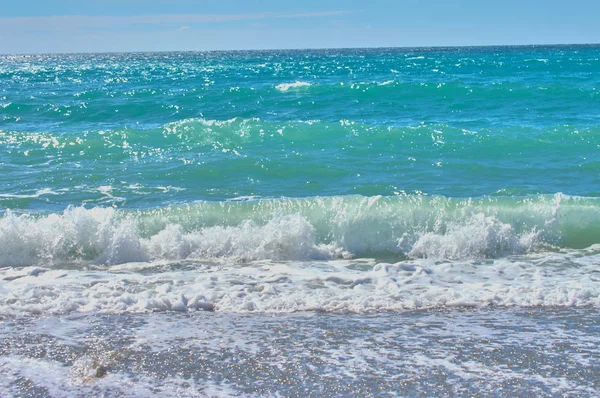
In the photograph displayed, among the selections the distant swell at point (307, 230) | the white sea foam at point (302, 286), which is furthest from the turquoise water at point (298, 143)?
the white sea foam at point (302, 286)

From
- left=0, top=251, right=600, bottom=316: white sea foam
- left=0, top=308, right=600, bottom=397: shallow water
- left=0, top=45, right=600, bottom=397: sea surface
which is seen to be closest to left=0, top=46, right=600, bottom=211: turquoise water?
left=0, top=45, right=600, bottom=397: sea surface

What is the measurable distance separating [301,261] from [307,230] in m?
0.67

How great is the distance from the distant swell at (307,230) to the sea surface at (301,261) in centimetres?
3

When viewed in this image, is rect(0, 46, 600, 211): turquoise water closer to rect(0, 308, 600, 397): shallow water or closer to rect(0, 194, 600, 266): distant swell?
rect(0, 194, 600, 266): distant swell

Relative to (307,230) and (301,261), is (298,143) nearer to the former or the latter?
(307,230)

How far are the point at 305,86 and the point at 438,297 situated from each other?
78.5ft

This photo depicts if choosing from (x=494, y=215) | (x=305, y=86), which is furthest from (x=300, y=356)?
(x=305, y=86)

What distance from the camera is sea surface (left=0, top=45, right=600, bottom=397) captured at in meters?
A: 5.27

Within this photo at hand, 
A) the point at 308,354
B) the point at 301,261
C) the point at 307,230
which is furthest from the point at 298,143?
the point at 308,354

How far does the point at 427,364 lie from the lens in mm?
5324

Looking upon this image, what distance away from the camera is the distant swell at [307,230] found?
29.5 feet

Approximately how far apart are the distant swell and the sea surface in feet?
0.10

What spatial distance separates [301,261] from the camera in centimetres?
880

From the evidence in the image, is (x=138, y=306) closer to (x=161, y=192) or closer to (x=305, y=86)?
(x=161, y=192)
